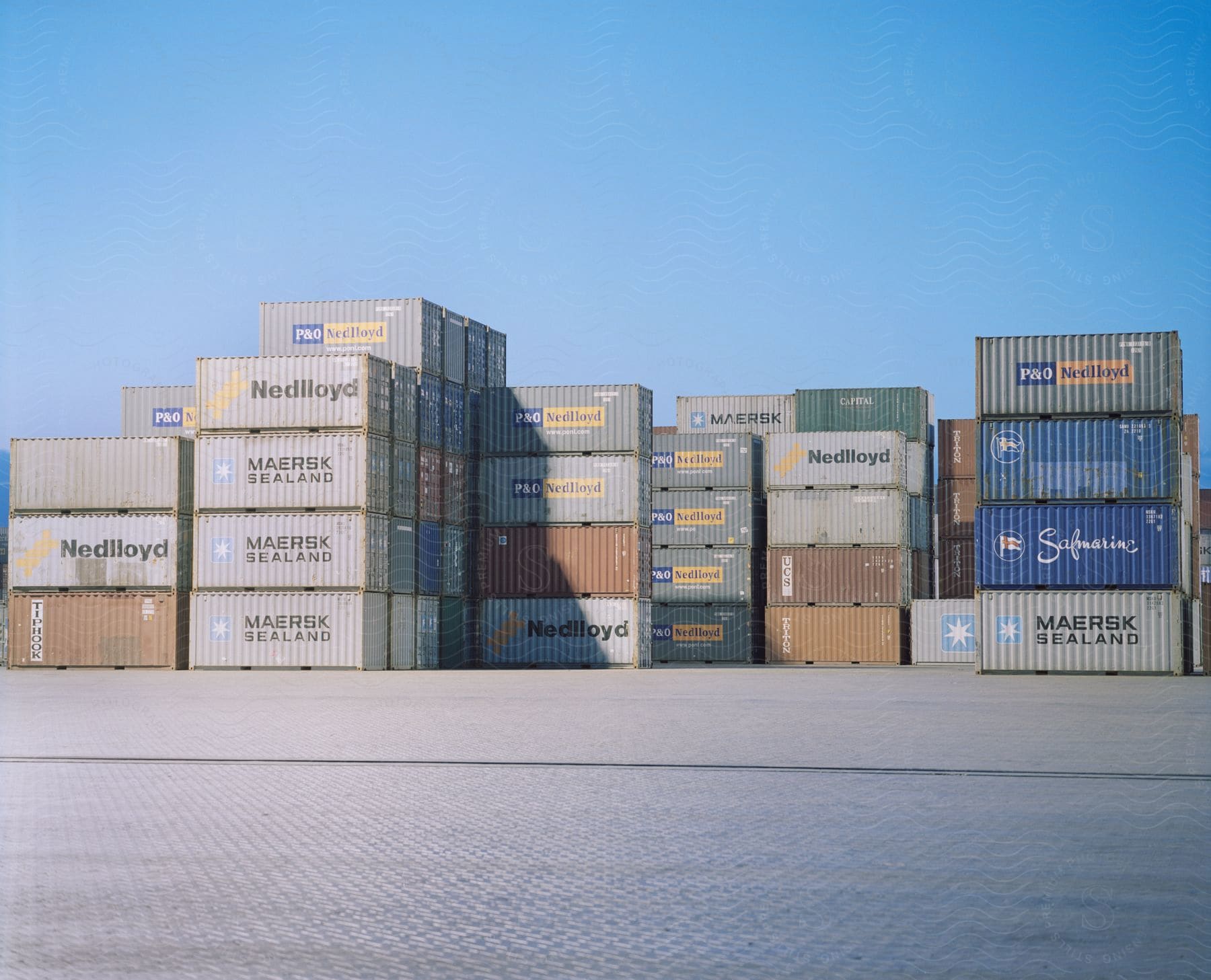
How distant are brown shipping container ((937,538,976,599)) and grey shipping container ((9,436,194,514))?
26.3m

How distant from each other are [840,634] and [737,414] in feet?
33.9

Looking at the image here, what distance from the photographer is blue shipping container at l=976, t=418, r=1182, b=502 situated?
102 feet

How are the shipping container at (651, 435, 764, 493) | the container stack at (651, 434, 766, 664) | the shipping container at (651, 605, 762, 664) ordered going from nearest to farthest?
1. the shipping container at (651, 605, 762, 664)
2. the container stack at (651, 434, 766, 664)
3. the shipping container at (651, 435, 764, 493)

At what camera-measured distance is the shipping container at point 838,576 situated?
43281 millimetres

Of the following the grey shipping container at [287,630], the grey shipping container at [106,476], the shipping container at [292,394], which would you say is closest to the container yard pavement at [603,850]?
the grey shipping container at [287,630]

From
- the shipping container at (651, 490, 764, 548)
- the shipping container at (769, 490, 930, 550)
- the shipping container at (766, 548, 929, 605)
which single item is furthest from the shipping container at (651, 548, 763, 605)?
the shipping container at (769, 490, 930, 550)

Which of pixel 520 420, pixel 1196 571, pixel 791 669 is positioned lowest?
pixel 791 669

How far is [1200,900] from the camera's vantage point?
6059 millimetres

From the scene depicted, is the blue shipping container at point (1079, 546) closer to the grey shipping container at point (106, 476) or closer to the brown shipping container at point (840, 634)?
the brown shipping container at point (840, 634)

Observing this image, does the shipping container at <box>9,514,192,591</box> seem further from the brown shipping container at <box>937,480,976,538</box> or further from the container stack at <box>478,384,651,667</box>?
the brown shipping container at <box>937,480,976,538</box>

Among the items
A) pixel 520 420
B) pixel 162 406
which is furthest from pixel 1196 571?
pixel 162 406

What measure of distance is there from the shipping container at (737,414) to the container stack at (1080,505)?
60.0ft

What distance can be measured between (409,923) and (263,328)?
107 ft

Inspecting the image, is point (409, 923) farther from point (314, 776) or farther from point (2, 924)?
point (314, 776)
